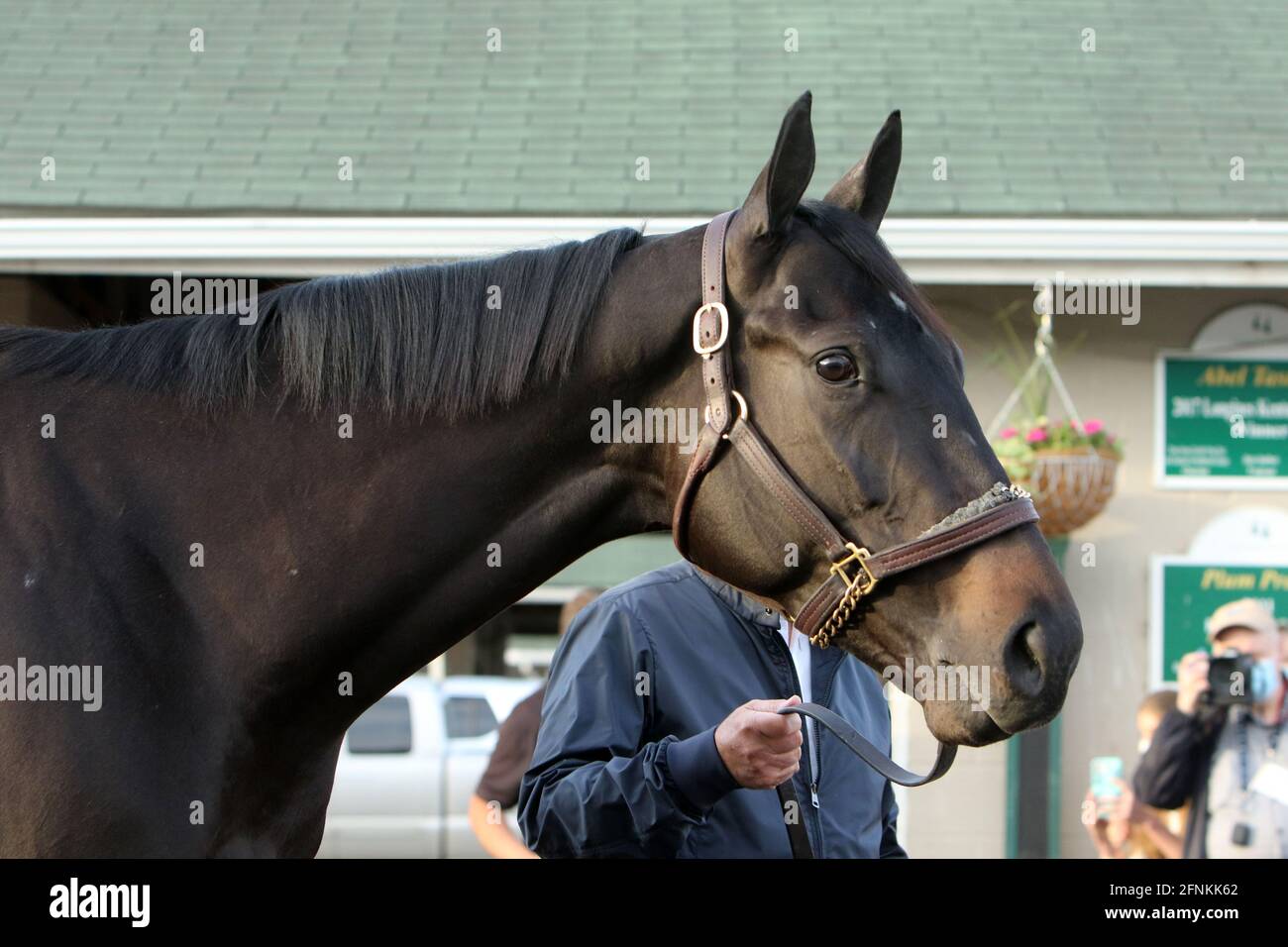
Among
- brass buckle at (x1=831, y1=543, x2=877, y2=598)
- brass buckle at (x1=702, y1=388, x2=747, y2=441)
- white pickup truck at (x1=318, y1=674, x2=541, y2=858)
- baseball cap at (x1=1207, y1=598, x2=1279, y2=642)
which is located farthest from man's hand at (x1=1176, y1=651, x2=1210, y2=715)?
white pickup truck at (x1=318, y1=674, x2=541, y2=858)

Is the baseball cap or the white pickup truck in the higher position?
the baseball cap

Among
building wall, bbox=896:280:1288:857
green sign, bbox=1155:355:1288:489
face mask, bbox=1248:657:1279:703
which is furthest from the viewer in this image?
green sign, bbox=1155:355:1288:489

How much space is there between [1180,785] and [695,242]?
12.9 feet

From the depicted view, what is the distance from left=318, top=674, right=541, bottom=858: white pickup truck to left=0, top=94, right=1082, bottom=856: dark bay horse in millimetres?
7731

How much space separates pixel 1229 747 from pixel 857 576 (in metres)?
3.69

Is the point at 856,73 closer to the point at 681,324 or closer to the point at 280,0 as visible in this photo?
the point at 280,0

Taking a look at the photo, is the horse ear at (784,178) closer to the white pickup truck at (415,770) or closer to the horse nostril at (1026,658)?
the horse nostril at (1026,658)

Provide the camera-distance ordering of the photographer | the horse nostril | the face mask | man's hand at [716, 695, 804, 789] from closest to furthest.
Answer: the horse nostril → man's hand at [716, 695, 804, 789] → the photographer → the face mask

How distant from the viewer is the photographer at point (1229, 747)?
5.01m

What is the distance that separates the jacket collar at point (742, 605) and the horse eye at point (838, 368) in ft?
2.14

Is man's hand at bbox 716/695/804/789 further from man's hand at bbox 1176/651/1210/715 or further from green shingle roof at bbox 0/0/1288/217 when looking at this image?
green shingle roof at bbox 0/0/1288/217

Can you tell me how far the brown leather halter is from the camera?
85.4 inches

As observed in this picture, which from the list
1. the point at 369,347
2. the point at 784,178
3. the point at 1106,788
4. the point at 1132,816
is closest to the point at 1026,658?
the point at 784,178
